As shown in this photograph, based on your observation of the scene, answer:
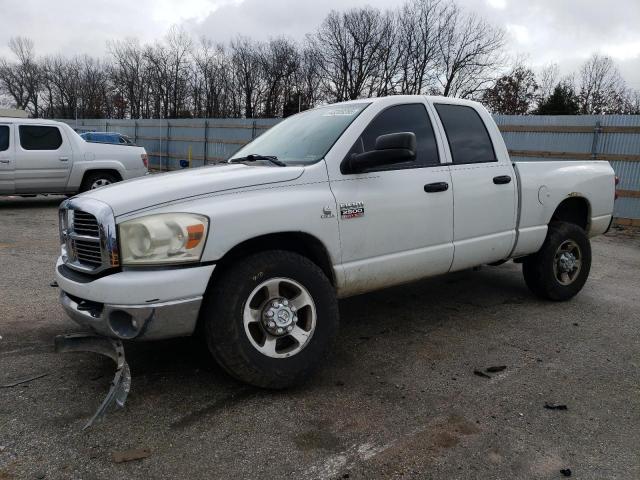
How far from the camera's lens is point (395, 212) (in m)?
3.68

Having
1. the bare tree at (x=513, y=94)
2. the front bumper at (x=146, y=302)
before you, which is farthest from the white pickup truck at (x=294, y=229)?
the bare tree at (x=513, y=94)

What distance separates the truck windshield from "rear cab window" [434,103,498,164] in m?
0.79

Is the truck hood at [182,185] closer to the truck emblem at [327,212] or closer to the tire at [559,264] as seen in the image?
the truck emblem at [327,212]

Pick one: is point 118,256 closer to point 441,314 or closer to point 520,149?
point 441,314

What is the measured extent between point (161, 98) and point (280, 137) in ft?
173

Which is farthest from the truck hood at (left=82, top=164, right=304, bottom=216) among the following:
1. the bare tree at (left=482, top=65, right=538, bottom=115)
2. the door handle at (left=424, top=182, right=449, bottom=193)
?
the bare tree at (left=482, top=65, right=538, bottom=115)

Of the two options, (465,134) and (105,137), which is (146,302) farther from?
(105,137)

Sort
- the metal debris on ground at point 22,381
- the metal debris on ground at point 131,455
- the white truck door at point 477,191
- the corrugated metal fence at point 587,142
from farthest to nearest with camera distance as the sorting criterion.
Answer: the corrugated metal fence at point 587,142, the white truck door at point 477,191, the metal debris on ground at point 22,381, the metal debris on ground at point 131,455

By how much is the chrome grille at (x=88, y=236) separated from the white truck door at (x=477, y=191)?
2520mm

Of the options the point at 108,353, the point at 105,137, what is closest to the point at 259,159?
the point at 108,353

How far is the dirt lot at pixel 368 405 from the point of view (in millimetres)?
2510

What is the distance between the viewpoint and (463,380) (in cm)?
343

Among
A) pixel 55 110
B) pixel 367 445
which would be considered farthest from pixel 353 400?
pixel 55 110

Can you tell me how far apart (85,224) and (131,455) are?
1.32m
